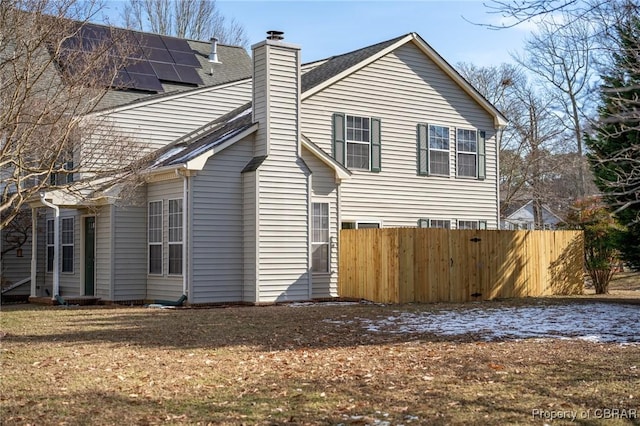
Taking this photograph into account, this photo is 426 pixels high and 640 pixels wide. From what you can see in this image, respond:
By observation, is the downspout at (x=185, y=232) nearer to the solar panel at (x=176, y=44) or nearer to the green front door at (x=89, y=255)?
the green front door at (x=89, y=255)

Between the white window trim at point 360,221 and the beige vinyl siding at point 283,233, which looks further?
the white window trim at point 360,221

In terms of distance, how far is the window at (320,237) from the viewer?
1959 cm

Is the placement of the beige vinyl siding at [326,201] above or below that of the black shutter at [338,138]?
below

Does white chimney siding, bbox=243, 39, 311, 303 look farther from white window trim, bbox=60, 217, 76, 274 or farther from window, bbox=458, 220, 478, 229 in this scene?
window, bbox=458, 220, 478, 229

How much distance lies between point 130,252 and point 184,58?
28.5 feet

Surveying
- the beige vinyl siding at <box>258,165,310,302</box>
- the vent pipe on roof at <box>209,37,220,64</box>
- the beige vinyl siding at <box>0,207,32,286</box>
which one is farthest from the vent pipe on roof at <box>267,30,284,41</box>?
the beige vinyl siding at <box>0,207,32,286</box>

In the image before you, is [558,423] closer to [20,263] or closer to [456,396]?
[456,396]

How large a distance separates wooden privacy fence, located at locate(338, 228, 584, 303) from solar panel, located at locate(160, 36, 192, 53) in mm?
10392

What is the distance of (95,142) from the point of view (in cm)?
1797

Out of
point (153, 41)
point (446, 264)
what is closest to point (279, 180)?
point (446, 264)

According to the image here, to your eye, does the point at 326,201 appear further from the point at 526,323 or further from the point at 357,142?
the point at 526,323

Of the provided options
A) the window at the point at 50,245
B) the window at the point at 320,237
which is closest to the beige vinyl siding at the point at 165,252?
the window at the point at 320,237

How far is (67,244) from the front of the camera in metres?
22.0

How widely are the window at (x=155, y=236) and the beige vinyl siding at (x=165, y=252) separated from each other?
0.53 feet
